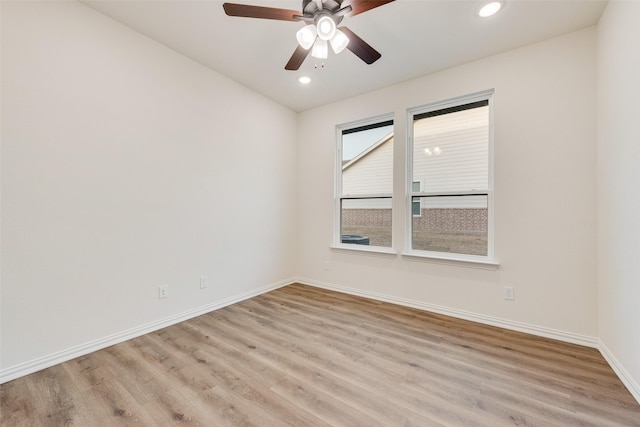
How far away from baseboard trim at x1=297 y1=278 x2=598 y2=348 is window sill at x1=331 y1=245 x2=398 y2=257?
54 cm

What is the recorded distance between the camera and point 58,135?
197cm

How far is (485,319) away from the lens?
8.87ft

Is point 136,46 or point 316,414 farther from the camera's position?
point 136,46

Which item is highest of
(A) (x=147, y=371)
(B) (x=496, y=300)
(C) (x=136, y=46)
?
(C) (x=136, y=46)

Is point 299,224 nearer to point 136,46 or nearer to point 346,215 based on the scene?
point 346,215

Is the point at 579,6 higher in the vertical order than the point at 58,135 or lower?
higher

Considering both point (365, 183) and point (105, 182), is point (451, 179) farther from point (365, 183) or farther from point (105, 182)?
point (105, 182)

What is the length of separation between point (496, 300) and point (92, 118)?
161 inches

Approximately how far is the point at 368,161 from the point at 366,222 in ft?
2.88

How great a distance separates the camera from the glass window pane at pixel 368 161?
3.52 metres

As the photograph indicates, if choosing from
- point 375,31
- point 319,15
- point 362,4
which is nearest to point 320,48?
point 319,15

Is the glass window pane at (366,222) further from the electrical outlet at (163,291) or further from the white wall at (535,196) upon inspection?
the electrical outlet at (163,291)

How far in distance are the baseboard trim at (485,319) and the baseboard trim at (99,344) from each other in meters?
1.71

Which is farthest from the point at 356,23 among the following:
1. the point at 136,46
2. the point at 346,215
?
the point at 346,215
